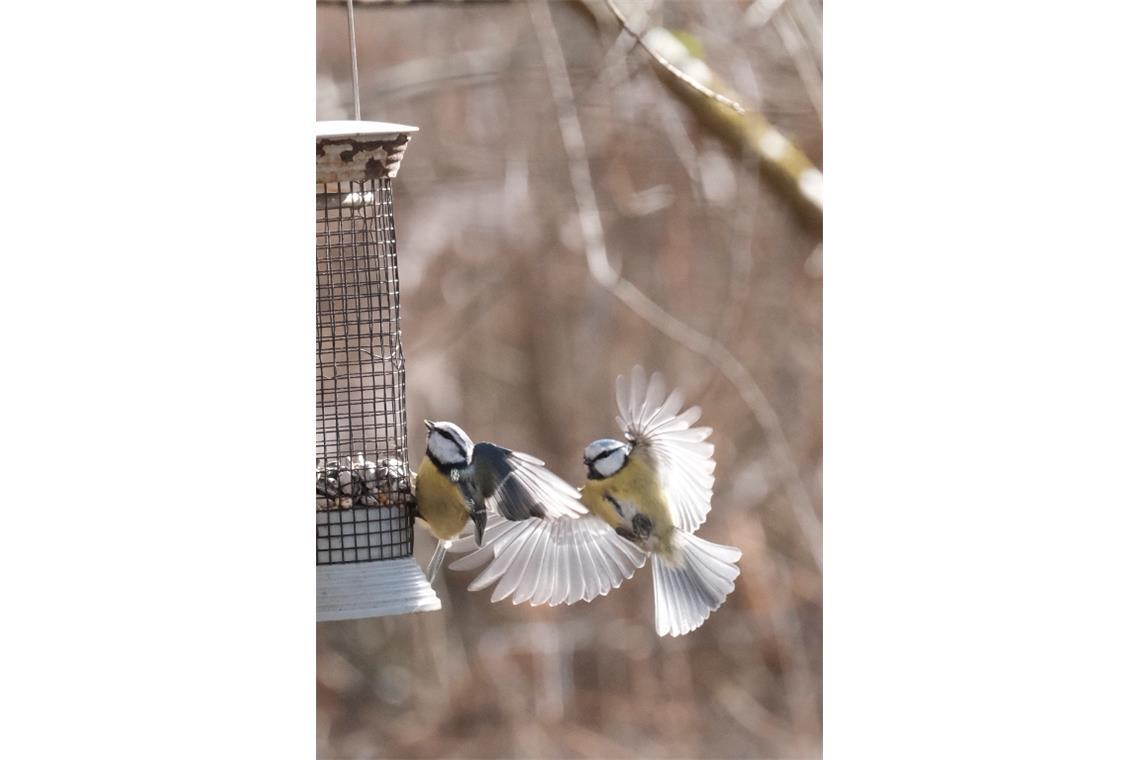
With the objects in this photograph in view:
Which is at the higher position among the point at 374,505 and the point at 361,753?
the point at 374,505

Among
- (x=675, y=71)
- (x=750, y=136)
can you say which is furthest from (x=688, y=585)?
(x=750, y=136)

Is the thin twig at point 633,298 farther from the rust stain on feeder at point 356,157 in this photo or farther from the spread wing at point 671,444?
the rust stain on feeder at point 356,157

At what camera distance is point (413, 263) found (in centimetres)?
238

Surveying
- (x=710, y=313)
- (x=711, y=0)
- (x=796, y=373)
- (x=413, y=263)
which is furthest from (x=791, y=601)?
(x=711, y=0)

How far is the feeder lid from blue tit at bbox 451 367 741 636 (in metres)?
0.41

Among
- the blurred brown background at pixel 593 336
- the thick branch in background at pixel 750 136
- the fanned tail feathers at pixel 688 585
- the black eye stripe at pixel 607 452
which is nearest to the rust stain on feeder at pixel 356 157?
the black eye stripe at pixel 607 452

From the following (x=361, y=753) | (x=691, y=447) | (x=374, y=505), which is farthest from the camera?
(x=361, y=753)

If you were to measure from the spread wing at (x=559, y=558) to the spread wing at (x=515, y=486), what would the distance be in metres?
0.15

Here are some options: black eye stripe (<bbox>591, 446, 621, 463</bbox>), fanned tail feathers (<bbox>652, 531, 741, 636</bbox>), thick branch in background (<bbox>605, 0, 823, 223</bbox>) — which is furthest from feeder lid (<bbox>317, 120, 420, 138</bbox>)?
thick branch in background (<bbox>605, 0, 823, 223</bbox>)

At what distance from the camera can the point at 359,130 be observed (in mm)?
1283

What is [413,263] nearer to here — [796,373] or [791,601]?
[796,373]

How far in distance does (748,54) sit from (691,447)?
1155mm

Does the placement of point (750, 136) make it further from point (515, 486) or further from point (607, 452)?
point (515, 486)

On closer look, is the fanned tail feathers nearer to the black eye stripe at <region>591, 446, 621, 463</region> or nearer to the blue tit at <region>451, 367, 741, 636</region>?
the blue tit at <region>451, 367, 741, 636</region>
